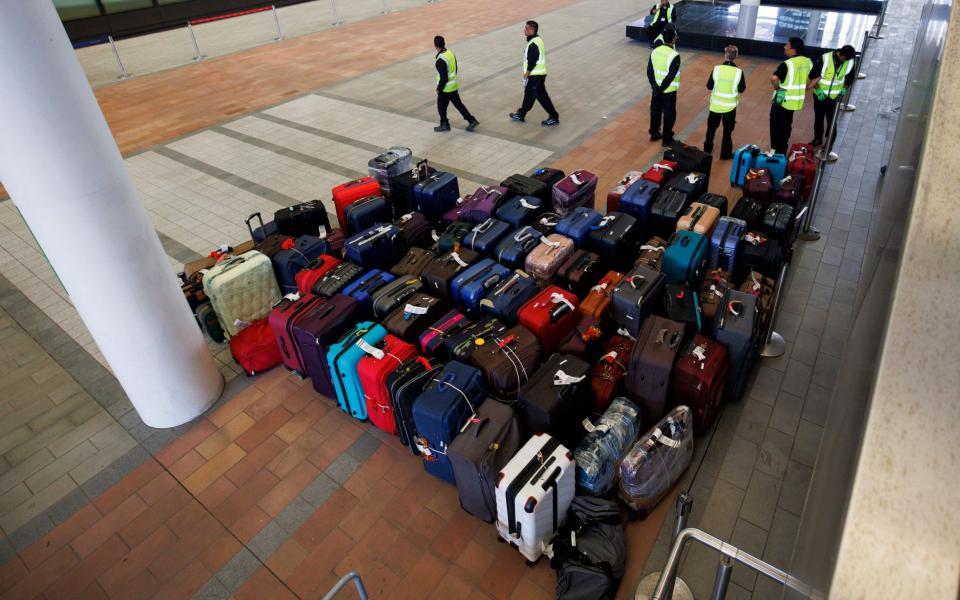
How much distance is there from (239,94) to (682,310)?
12.5 m

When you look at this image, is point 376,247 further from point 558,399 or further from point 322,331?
point 558,399

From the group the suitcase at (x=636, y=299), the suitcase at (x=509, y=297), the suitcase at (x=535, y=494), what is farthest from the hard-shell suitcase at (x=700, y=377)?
the suitcase at (x=509, y=297)

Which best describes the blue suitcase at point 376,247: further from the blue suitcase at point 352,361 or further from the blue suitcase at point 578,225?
the blue suitcase at point 578,225

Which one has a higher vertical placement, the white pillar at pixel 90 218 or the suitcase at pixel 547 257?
the white pillar at pixel 90 218

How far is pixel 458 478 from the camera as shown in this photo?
3.97 meters

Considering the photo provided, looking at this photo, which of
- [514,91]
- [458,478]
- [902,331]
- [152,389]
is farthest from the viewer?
[514,91]

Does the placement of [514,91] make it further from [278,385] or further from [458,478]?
[458,478]

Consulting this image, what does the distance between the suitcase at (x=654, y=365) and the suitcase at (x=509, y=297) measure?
110 cm

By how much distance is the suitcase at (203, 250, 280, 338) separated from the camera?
5629 millimetres

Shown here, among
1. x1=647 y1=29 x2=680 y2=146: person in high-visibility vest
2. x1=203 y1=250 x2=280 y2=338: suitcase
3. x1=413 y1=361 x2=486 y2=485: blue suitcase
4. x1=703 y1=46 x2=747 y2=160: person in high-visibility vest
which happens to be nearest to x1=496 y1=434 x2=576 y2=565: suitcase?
x1=413 y1=361 x2=486 y2=485: blue suitcase

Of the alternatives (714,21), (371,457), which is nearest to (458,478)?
(371,457)

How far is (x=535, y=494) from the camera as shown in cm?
351

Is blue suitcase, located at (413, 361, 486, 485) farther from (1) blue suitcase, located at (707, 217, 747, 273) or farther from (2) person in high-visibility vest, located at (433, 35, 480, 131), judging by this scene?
(2) person in high-visibility vest, located at (433, 35, 480, 131)

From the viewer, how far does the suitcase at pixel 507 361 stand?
4320 mm
